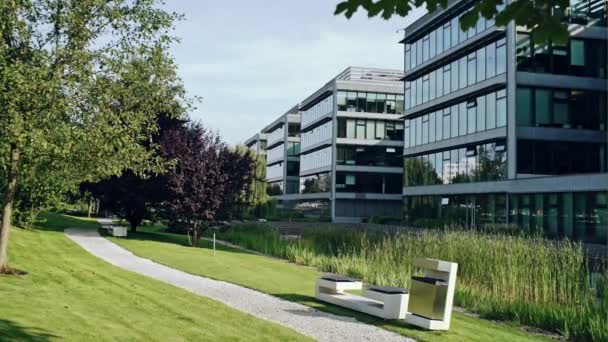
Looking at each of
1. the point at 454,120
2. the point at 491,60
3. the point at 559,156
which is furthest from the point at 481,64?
the point at 559,156

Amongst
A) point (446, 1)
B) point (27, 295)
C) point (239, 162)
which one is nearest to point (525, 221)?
point (239, 162)

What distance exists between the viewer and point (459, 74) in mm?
50469

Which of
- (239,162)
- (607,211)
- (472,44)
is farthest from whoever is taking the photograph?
(472,44)

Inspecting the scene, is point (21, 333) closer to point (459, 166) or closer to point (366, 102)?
point (459, 166)

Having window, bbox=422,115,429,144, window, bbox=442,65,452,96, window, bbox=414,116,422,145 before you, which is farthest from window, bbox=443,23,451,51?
window, bbox=414,116,422,145

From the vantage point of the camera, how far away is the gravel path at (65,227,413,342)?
1053cm

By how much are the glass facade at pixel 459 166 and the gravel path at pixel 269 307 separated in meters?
30.4

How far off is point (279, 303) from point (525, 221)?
31.0 m

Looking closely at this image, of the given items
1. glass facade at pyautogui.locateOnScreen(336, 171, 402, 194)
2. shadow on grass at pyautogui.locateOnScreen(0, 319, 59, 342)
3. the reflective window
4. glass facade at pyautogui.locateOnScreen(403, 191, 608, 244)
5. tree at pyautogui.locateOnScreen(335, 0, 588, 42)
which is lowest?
shadow on grass at pyautogui.locateOnScreen(0, 319, 59, 342)

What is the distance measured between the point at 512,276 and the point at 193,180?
1614 cm

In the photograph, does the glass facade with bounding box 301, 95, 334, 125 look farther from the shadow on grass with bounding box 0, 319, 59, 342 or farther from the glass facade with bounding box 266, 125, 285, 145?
the shadow on grass with bounding box 0, 319, 59, 342

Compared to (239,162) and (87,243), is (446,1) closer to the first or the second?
(87,243)

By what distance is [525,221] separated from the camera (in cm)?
4056

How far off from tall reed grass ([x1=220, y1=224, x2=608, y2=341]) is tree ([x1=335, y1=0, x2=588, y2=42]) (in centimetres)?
829
